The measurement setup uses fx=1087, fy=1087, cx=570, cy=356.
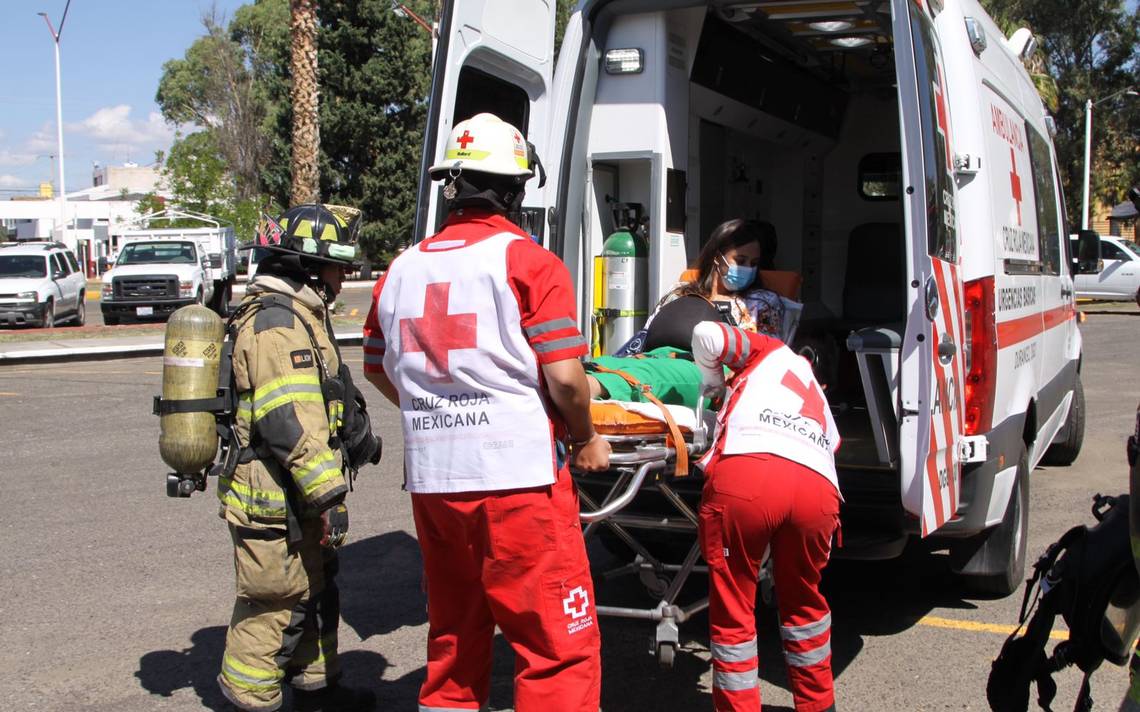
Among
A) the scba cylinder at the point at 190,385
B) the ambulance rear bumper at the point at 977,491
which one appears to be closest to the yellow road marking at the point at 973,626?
the ambulance rear bumper at the point at 977,491

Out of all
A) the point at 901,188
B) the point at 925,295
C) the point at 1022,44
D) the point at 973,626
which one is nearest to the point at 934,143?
the point at 925,295

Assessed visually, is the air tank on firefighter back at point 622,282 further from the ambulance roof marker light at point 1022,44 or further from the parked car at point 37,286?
the parked car at point 37,286

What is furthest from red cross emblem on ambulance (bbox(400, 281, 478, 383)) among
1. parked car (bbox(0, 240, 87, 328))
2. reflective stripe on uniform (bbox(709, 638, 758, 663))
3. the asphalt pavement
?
parked car (bbox(0, 240, 87, 328))

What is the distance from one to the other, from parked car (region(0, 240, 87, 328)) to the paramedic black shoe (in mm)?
19098

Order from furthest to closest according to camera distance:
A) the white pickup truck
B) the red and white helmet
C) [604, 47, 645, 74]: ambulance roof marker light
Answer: the white pickup truck
[604, 47, 645, 74]: ambulance roof marker light
the red and white helmet

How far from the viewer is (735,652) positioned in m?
3.63

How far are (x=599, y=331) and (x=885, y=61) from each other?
13.2 feet

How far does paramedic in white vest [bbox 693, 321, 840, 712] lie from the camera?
3.60m

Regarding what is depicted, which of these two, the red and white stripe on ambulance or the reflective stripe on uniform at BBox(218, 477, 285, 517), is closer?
the reflective stripe on uniform at BBox(218, 477, 285, 517)

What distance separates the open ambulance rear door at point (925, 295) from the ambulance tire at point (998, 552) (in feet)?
2.87

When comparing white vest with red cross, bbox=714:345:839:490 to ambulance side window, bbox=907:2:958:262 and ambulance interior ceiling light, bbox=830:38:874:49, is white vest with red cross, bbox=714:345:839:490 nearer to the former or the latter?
ambulance side window, bbox=907:2:958:262

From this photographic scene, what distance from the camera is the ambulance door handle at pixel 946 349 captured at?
4.21 metres

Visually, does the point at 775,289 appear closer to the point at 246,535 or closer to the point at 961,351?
the point at 961,351

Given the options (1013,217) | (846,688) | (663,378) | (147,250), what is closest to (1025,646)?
(846,688)
